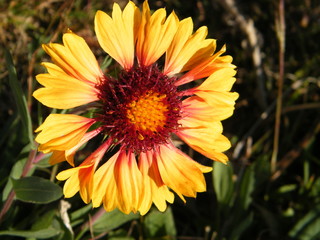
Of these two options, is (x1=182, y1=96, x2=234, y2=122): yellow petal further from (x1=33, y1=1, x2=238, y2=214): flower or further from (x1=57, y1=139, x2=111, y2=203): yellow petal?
(x1=57, y1=139, x2=111, y2=203): yellow petal

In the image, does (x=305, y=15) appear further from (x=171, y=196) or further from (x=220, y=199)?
(x=171, y=196)

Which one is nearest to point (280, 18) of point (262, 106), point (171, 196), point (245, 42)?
point (245, 42)

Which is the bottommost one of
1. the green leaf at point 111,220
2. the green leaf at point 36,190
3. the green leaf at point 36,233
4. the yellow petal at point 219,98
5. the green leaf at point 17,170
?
the green leaf at point 111,220

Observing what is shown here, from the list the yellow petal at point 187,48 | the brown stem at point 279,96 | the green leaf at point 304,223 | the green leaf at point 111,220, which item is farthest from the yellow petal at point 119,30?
the green leaf at point 304,223

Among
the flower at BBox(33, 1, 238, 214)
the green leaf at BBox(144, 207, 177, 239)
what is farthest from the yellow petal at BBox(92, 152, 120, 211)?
the green leaf at BBox(144, 207, 177, 239)

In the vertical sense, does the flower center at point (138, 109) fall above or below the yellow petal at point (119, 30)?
below

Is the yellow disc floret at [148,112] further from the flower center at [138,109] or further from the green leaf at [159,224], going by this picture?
the green leaf at [159,224]

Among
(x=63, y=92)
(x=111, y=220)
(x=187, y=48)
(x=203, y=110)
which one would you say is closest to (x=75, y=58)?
(x=63, y=92)
